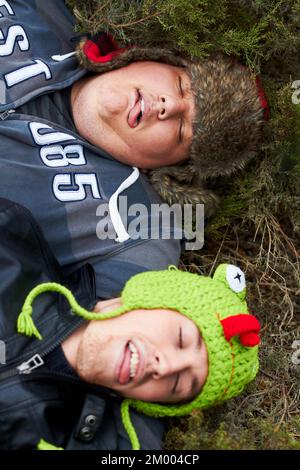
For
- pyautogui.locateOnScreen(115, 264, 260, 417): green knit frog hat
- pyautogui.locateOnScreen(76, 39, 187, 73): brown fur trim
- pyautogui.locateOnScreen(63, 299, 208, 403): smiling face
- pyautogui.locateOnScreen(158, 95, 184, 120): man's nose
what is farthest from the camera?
pyautogui.locateOnScreen(76, 39, 187, 73): brown fur trim

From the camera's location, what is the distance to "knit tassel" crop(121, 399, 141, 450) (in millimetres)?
2689

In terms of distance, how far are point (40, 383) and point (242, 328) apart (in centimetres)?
82

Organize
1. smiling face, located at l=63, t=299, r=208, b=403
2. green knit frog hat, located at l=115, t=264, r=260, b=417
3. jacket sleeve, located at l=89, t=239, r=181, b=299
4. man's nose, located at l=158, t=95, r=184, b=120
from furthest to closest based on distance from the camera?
man's nose, located at l=158, t=95, r=184, b=120 → jacket sleeve, located at l=89, t=239, r=181, b=299 → green knit frog hat, located at l=115, t=264, r=260, b=417 → smiling face, located at l=63, t=299, r=208, b=403

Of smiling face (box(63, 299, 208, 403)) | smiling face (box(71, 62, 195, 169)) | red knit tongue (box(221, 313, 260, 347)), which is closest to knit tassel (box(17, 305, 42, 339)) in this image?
smiling face (box(63, 299, 208, 403))

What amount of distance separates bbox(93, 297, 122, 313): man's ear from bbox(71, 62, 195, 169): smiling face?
862 mm

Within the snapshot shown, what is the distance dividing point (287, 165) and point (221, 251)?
579 mm

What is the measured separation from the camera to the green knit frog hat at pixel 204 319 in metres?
2.63

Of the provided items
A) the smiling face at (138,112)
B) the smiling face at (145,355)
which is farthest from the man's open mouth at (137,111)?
the smiling face at (145,355)

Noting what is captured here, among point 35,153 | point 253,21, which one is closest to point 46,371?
point 35,153

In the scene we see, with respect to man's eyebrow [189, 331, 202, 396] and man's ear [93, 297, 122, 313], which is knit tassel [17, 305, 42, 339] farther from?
man's eyebrow [189, 331, 202, 396]

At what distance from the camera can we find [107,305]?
275 centimetres

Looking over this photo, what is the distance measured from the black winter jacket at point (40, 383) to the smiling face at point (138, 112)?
664mm

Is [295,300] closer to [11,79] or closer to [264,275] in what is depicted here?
[264,275]

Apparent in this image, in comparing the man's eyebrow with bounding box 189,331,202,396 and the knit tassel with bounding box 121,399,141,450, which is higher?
the man's eyebrow with bounding box 189,331,202,396
